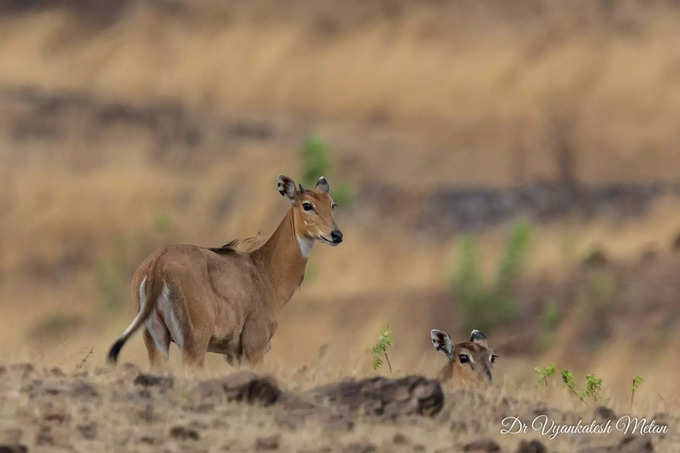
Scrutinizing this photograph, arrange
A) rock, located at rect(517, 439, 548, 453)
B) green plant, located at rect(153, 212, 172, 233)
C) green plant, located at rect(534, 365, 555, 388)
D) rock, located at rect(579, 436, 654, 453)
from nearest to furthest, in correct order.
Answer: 1. rock, located at rect(517, 439, 548, 453)
2. rock, located at rect(579, 436, 654, 453)
3. green plant, located at rect(534, 365, 555, 388)
4. green plant, located at rect(153, 212, 172, 233)

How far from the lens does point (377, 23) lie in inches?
2840

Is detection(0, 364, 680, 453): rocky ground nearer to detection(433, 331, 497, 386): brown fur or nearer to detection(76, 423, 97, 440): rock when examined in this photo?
detection(76, 423, 97, 440): rock

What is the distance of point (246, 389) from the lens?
37.1 ft

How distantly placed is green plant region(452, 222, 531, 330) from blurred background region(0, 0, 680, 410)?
7 cm

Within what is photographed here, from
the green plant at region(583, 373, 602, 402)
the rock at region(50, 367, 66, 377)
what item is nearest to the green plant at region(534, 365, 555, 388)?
the green plant at region(583, 373, 602, 402)

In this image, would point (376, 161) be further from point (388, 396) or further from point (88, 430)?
point (88, 430)

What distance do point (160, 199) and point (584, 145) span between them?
1972cm

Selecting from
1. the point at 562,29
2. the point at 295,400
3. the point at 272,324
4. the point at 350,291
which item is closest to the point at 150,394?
the point at 295,400

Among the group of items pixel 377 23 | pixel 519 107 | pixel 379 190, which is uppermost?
pixel 377 23

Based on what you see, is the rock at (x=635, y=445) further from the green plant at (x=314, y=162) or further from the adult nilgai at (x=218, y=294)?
the green plant at (x=314, y=162)

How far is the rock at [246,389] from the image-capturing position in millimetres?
11320

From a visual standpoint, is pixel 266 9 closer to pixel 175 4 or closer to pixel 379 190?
pixel 175 4

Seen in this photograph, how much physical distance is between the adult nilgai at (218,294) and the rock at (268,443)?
6.72 feet

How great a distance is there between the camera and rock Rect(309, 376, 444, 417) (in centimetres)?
1152
